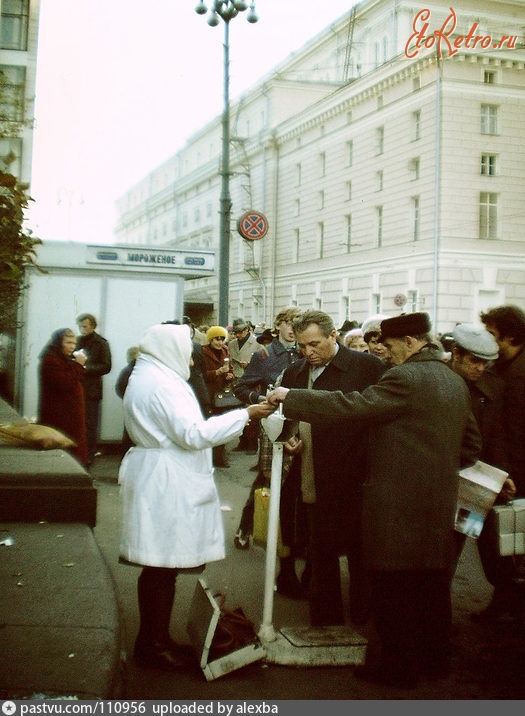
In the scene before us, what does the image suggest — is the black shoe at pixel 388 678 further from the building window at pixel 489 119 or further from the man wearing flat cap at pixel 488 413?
the building window at pixel 489 119

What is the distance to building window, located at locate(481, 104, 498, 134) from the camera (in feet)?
99.5

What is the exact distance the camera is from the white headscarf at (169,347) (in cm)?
416

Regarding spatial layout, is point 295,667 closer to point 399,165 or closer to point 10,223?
point 10,223

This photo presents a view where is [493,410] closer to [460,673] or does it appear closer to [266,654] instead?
[460,673]

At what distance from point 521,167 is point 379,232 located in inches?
241

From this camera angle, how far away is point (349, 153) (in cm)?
3641

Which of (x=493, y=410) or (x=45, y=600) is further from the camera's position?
(x=493, y=410)

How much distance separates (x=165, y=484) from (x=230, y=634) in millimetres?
899

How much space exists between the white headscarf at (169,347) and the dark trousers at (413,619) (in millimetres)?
1450

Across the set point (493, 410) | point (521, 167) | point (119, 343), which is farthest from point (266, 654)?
point (521, 167)

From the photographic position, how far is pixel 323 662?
4.38 metres

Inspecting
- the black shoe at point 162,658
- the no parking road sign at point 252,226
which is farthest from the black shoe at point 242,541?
the no parking road sign at point 252,226

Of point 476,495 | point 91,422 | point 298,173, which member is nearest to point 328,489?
point 476,495

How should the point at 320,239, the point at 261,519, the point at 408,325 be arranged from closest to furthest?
the point at 408,325
the point at 261,519
the point at 320,239
